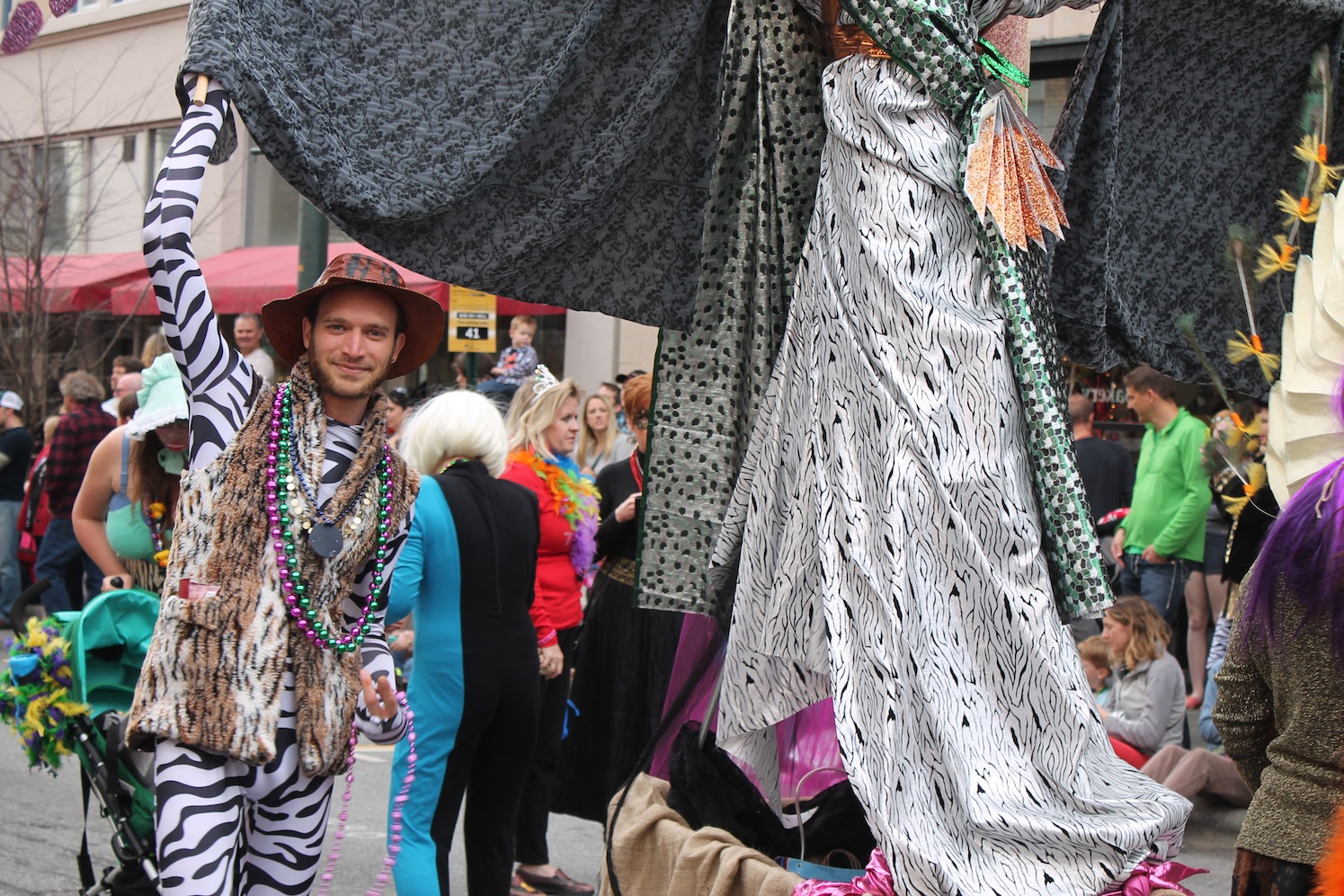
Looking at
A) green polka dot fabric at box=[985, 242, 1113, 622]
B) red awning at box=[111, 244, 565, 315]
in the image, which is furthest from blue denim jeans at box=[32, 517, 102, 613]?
green polka dot fabric at box=[985, 242, 1113, 622]

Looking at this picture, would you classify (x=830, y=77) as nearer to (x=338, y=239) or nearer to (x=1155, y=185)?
(x=1155, y=185)

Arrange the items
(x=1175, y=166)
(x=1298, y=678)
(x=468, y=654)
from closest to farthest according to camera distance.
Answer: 1. (x=1298, y=678)
2. (x=1175, y=166)
3. (x=468, y=654)

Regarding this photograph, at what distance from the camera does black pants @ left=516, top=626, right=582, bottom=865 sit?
6.02m

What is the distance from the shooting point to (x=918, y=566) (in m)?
→ 3.01

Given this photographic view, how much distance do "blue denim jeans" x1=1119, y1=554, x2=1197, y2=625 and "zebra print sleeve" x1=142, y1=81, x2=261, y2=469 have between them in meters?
6.31

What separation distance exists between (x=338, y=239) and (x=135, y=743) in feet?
49.6

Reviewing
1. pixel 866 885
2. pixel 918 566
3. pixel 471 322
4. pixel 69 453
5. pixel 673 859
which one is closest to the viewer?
pixel 866 885

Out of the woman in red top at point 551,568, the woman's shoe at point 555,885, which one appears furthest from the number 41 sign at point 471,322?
the woman's shoe at point 555,885

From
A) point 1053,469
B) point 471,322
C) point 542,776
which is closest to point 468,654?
point 542,776

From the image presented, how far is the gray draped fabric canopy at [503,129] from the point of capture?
3.16 meters

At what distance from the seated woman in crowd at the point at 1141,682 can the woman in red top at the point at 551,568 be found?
8.35ft

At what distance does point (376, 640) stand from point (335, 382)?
0.64 meters

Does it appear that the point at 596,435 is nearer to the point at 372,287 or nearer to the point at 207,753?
the point at 372,287

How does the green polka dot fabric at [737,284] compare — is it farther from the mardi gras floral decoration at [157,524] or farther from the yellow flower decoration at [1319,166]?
the mardi gras floral decoration at [157,524]
